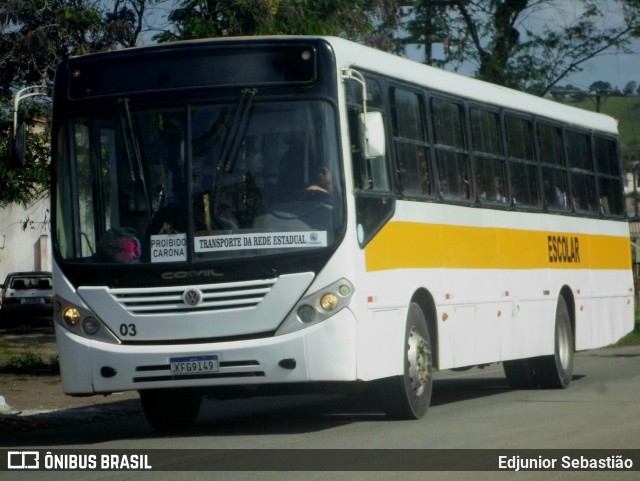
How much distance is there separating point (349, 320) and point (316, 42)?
7.45 feet

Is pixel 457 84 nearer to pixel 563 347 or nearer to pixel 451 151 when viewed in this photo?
pixel 451 151

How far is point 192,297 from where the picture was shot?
460 inches

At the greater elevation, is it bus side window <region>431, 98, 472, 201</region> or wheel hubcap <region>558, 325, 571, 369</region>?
bus side window <region>431, 98, 472, 201</region>

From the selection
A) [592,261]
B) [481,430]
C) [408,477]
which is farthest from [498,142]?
[408,477]

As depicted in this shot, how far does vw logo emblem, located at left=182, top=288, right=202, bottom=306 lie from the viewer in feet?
38.3

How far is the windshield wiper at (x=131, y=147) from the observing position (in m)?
12.0

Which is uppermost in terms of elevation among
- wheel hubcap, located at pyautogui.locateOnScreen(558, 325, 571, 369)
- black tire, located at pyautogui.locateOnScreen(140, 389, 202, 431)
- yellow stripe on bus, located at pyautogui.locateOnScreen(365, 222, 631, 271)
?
yellow stripe on bus, located at pyautogui.locateOnScreen(365, 222, 631, 271)

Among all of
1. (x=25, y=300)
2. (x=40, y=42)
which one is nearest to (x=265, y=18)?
(x=40, y=42)

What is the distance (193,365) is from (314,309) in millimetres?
1054

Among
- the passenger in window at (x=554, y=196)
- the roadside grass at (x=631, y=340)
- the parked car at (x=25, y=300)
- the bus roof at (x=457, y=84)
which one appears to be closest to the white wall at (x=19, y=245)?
the parked car at (x=25, y=300)

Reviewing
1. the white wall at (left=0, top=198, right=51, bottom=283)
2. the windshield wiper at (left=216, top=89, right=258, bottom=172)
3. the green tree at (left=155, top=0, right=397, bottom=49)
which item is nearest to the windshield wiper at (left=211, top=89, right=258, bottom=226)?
the windshield wiper at (left=216, top=89, right=258, bottom=172)

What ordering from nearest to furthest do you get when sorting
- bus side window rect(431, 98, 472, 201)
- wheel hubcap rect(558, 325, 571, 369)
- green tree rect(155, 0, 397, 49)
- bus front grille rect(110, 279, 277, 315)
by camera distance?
bus front grille rect(110, 279, 277, 315), bus side window rect(431, 98, 472, 201), wheel hubcap rect(558, 325, 571, 369), green tree rect(155, 0, 397, 49)

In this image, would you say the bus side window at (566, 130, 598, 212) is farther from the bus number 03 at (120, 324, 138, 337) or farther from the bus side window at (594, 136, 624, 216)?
the bus number 03 at (120, 324, 138, 337)

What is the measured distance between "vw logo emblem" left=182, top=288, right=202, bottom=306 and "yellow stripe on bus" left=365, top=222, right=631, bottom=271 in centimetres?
141
